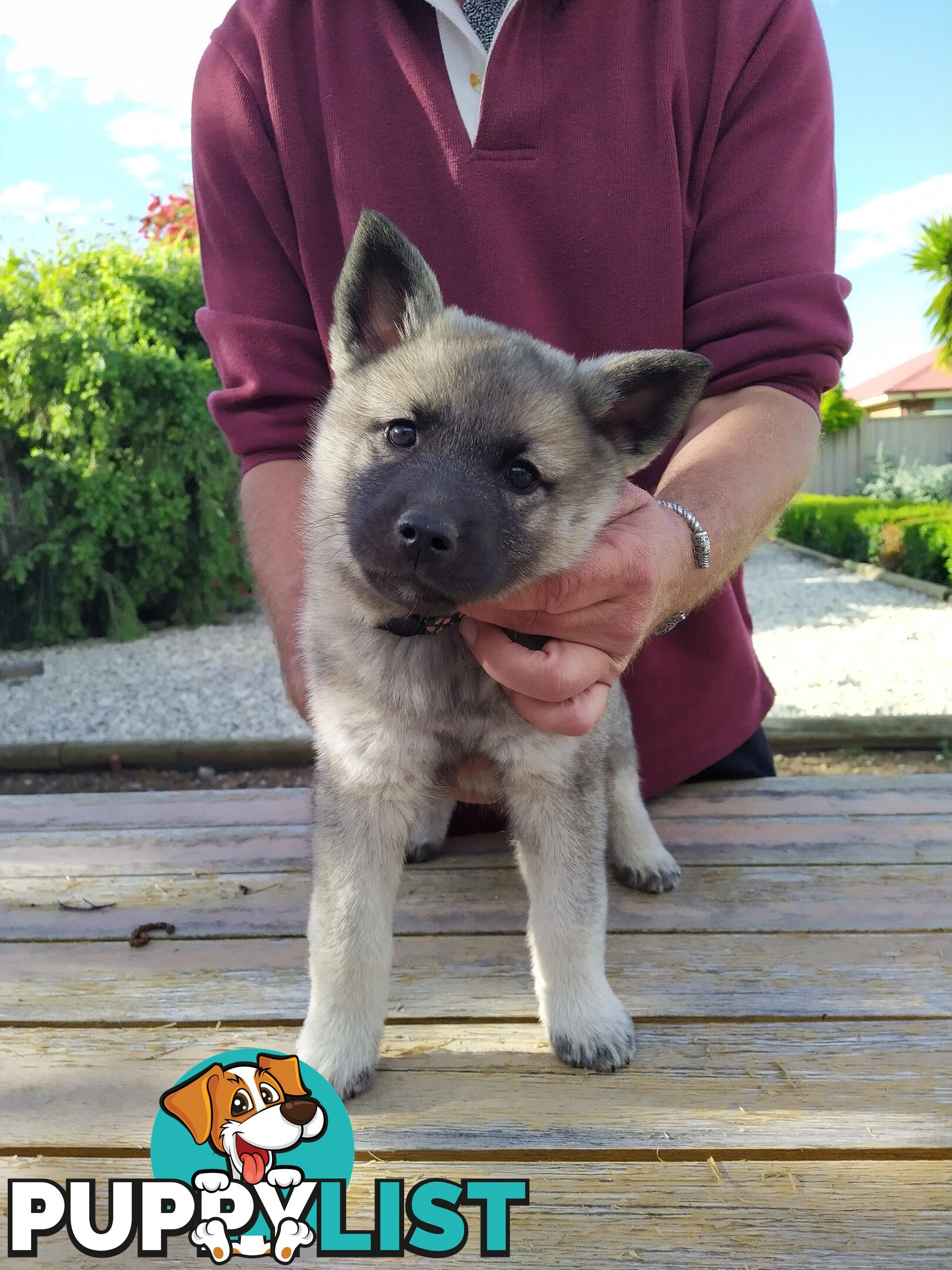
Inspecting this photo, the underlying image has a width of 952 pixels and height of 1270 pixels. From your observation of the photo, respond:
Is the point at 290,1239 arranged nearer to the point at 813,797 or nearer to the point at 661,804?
the point at 661,804

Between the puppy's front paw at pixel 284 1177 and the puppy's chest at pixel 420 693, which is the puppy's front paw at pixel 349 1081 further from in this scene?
the puppy's chest at pixel 420 693

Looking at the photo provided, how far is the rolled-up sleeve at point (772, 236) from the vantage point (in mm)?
2629

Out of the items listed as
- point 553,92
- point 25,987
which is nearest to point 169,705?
point 25,987

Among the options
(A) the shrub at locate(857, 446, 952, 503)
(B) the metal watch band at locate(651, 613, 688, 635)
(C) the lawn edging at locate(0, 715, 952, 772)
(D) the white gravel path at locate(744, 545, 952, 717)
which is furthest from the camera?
(A) the shrub at locate(857, 446, 952, 503)

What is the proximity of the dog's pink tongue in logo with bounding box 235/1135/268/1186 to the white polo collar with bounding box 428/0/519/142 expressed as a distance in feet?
8.16

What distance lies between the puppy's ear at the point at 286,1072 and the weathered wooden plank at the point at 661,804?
60.1 inches

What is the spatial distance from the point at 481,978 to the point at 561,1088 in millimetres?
421

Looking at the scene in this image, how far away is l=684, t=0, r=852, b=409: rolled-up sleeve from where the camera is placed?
2.63 meters

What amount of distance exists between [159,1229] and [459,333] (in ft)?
5.67

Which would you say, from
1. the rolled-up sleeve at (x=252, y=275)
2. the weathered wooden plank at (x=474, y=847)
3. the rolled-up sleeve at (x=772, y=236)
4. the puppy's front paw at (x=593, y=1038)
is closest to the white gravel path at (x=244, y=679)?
the weathered wooden plank at (x=474, y=847)

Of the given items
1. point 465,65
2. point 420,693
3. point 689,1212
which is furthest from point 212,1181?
point 465,65

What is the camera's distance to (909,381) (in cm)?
3719

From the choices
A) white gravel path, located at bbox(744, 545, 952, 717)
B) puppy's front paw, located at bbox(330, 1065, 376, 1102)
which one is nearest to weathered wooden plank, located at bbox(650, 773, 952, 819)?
puppy's front paw, located at bbox(330, 1065, 376, 1102)

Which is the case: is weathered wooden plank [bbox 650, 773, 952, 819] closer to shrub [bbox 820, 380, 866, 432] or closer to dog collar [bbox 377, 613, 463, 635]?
dog collar [bbox 377, 613, 463, 635]
